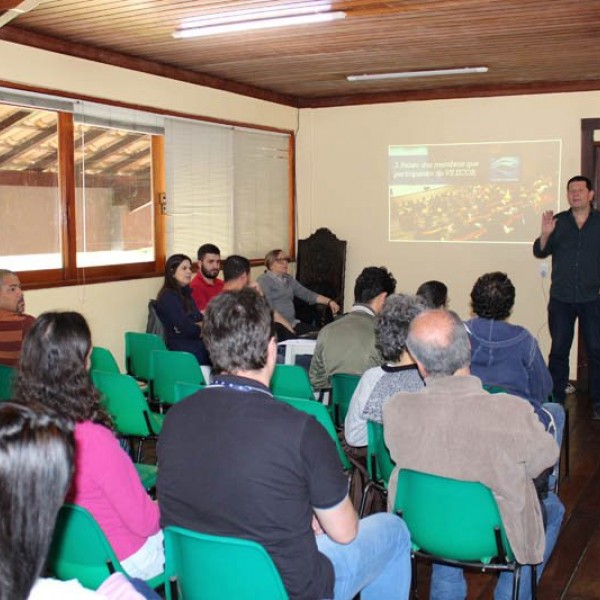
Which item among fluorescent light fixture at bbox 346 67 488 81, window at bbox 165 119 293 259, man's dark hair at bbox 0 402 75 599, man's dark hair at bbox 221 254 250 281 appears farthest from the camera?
window at bbox 165 119 293 259

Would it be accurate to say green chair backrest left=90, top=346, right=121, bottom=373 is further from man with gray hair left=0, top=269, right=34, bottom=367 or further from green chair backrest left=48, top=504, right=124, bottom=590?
green chair backrest left=48, top=504, right=124, bottom=590

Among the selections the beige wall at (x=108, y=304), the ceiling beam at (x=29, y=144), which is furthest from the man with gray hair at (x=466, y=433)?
the ceiling beam at (x=29, y=144)

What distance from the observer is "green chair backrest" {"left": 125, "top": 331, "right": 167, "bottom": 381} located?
5.12m

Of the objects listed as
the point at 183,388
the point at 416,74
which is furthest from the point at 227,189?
the point at 183,388

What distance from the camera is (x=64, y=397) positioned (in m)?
2.34

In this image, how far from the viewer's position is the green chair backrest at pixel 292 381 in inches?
159

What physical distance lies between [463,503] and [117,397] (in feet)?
6.44

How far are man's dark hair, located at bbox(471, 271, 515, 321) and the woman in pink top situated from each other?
2024 mm

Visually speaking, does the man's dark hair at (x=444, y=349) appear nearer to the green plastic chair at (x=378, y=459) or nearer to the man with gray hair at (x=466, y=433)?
the man with gray hair at (x=466, y=433)

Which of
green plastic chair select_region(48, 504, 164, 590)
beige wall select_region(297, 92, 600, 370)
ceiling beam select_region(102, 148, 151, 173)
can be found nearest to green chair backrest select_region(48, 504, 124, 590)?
Answer: green plastic chair select_region(48, 504, 164, 590)

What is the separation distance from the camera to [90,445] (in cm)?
220

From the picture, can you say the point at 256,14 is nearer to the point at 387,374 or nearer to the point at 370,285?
the point at 370,285

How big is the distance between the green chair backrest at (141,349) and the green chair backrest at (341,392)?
1.59m

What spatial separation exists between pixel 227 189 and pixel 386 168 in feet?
5.83
